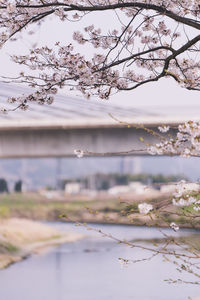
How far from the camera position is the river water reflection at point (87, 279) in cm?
1939

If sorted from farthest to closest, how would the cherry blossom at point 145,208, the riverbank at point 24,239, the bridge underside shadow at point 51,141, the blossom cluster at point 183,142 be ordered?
the riverbank at point 24,239
the bridge underside shadow at point 51,141
the cherry blossom at point 145,208
the blossom cluster at point 183,142

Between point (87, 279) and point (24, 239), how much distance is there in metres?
14.8

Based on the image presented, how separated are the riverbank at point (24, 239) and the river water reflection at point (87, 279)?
2.73ft

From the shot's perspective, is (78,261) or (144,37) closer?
(144,37)

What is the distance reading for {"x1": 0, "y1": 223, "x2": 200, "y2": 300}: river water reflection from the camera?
63.6 feet

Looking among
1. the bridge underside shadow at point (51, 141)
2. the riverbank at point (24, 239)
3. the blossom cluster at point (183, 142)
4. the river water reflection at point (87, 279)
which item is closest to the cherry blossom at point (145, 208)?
the blossom cluster at point (183, 142)

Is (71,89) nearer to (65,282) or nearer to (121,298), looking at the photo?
(121,298)

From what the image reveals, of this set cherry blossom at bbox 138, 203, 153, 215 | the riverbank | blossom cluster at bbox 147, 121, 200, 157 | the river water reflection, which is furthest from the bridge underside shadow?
blossom cluster at bbox 147, 121, 200, 157

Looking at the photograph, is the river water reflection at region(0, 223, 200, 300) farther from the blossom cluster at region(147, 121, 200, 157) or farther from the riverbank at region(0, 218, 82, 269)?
the blossom cluster at region(147, 121, 200, 157)

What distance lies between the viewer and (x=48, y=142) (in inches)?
1059

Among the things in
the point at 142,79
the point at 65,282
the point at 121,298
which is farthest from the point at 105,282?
the point at 142,79

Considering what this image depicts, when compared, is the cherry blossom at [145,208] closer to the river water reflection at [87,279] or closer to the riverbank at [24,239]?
the river water reflection at [87,279]

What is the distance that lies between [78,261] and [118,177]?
56814 mm

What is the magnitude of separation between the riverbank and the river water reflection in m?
0.83
